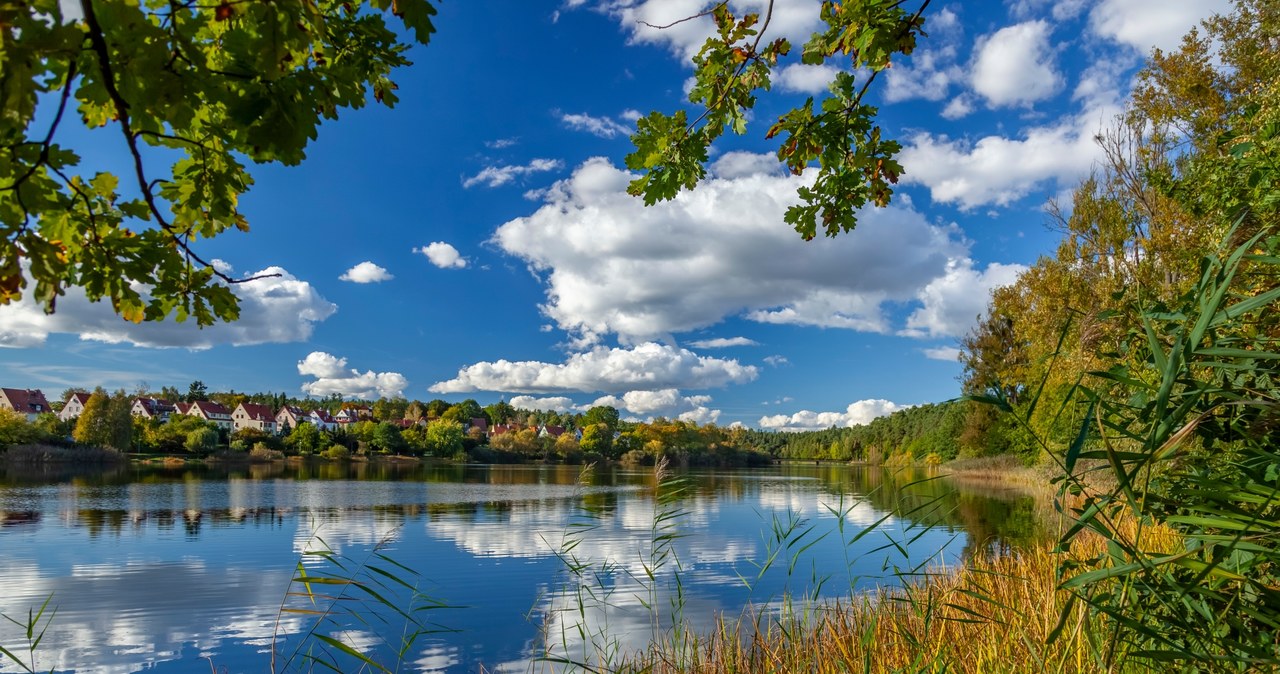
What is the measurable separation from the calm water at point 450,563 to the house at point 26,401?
66435mm

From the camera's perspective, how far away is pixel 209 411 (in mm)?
94688

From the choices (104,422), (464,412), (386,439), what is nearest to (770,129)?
(104,422)

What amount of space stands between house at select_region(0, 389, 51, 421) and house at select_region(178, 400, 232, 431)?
14.9 m

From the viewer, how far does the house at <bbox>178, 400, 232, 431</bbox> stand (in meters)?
92.9

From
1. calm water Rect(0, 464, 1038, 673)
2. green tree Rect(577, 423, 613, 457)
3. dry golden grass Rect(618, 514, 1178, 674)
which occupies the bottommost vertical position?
green tree Rect(577, 423, 613, 457)

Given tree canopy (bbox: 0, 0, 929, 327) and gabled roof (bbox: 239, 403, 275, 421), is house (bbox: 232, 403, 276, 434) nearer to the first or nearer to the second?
gabled roof (bbox: 239, 403, 275, 421)

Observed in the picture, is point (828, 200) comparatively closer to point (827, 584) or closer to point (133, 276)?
point (133, 276)

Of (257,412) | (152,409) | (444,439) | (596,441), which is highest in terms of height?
(152,409)

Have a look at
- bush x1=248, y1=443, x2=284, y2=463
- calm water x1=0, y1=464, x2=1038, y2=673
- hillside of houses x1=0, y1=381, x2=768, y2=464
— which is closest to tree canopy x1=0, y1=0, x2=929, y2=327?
calm water x1=0, y1=464, x2=1038, y2=673

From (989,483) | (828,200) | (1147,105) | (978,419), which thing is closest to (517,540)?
(828,200)

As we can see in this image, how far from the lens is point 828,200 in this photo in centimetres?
395

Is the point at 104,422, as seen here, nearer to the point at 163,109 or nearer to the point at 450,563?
the point at 450,563

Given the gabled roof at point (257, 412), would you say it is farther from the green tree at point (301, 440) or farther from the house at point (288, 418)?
the green tree at point (301, 440)

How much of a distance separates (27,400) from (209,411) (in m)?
19.8
